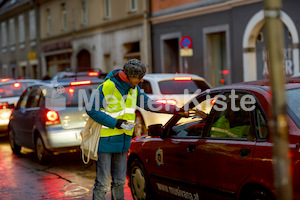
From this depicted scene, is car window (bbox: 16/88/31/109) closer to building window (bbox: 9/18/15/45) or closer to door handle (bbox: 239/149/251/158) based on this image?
door handle (bbox: 239/149/251/158)

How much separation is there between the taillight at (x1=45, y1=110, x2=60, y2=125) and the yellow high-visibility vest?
443cm

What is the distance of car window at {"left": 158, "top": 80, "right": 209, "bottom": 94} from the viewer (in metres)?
11.9

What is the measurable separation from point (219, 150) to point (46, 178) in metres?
4.39

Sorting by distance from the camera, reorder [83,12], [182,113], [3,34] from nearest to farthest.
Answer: [182,113], [83,12], [3,34]

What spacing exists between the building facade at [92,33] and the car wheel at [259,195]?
19512mm

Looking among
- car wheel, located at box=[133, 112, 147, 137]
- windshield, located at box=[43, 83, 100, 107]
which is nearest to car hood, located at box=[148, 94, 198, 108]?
car wheel, located at box=[133, 112, 147, 137]

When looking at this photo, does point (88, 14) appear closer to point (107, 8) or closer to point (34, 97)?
point (107, 8)

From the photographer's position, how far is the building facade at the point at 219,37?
61.8 ft

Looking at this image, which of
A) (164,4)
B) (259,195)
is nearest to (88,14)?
(164,4)

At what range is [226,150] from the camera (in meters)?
5.14

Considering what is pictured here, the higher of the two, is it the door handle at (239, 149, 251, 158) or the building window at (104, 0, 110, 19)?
the building window at (104, 0, 110, 19)

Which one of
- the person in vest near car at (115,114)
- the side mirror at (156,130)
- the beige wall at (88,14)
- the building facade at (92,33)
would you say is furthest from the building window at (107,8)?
the person in vest near car at (115,114)

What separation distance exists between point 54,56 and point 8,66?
10548 mm

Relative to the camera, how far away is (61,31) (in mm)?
36469
